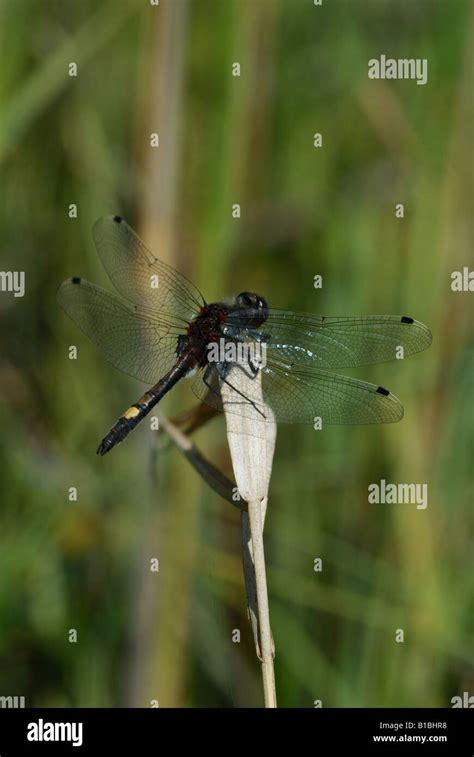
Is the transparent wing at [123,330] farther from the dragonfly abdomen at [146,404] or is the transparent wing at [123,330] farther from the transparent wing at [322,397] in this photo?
the transparent wing at [322,397]

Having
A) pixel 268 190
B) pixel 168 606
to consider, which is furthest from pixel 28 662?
pixel 268 190

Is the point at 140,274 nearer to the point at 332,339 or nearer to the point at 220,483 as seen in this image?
the point at 332,339

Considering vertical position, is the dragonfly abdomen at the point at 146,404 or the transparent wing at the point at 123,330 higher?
the transparent wing at the point at 123,330

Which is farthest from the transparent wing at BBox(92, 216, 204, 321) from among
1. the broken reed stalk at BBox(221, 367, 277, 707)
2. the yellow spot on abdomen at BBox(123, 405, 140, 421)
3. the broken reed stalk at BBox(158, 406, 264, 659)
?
the broken reed stalk at BBox(221, 367, 277, 707)

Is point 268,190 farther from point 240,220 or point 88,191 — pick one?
point 88,191

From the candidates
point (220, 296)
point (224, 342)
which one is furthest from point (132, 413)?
point (220, 296)

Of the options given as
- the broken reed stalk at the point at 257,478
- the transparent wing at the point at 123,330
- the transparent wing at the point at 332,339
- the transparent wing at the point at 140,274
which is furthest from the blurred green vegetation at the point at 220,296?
the broken reed stalk at the point at 257,478
